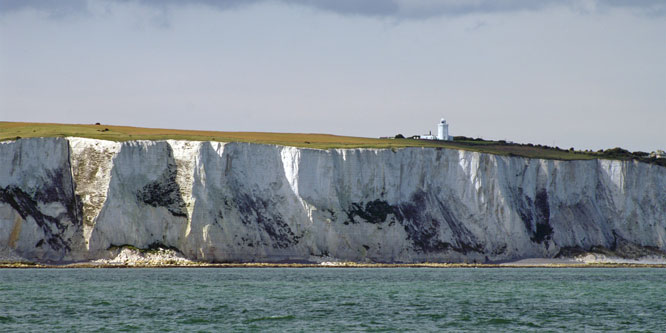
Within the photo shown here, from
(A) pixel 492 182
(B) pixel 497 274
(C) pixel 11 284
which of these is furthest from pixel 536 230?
(C) pixel 11 284

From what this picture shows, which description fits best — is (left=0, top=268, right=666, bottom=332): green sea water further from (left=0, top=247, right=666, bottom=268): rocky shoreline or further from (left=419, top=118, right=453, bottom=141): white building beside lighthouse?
(left=419, top=118, right=453, bottom=141): white building beside lighthouse

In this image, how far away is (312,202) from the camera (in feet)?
253

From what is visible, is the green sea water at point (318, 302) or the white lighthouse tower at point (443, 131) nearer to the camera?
the green sea water at point (318, 302)

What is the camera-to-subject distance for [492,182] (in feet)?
278

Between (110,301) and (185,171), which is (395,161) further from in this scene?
(110,301)

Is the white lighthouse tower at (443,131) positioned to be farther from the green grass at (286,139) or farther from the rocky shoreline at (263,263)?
the rocky shoreline at (263,263)

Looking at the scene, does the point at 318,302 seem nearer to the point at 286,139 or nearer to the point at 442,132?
the point at 286,139

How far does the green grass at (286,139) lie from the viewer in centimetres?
7612

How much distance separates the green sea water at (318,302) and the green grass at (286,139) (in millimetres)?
15454

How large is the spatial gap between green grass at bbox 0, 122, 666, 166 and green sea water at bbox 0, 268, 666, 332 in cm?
1545

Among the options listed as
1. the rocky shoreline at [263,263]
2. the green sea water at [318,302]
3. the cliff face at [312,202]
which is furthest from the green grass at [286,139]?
the green sea water at [318,302]

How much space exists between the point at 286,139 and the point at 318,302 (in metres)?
44.1

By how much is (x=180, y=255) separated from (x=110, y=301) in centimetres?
2971

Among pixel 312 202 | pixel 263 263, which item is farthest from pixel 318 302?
pixel 312 202
